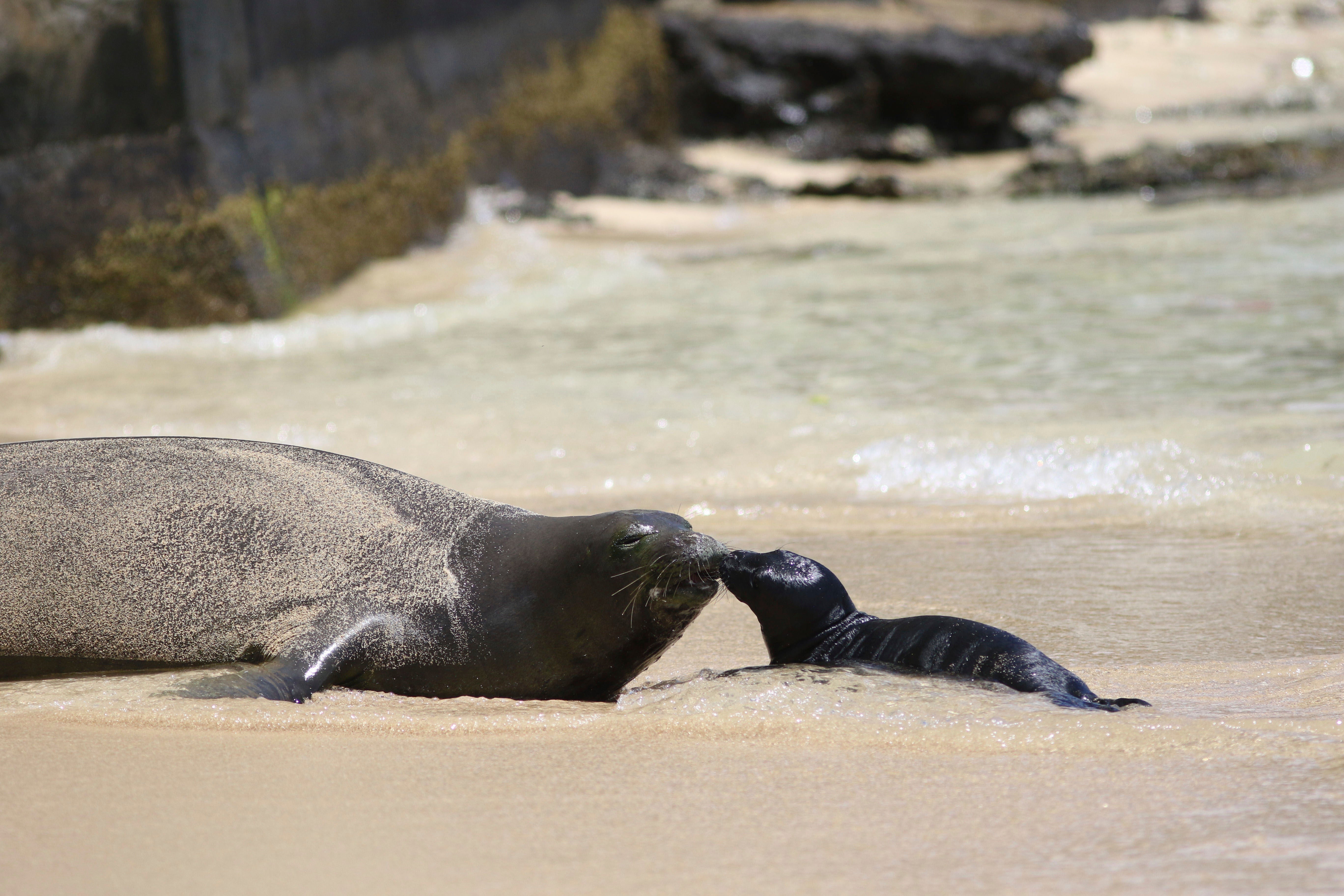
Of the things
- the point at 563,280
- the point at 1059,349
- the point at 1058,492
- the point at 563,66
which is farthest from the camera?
the point at 563,66

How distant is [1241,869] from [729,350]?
16.9 ft

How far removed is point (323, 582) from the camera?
2.89 m

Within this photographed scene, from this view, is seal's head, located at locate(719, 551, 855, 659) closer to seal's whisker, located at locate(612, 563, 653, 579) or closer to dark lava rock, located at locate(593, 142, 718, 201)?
seal's whisker, located at locate(612, 563, 653, 579)

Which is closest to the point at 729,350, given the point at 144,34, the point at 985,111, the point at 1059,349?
the point at 1059,349

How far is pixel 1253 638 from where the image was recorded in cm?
296

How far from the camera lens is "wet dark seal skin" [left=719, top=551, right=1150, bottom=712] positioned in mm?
2539

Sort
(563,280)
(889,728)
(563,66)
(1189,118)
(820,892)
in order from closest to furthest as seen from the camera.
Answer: (820,892) → (889,728) → (563,280) → (563,66) → (1189,118)

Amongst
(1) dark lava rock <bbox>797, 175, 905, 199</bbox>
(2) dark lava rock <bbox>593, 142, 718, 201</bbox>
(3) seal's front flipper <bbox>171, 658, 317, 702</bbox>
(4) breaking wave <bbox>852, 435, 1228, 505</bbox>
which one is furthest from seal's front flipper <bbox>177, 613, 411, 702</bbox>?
(1) dark lava rock <bbox>797, 175, 905, 199</bbox>

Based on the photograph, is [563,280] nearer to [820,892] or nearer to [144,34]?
[144,34]

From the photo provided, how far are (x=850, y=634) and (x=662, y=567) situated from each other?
0.41 meters

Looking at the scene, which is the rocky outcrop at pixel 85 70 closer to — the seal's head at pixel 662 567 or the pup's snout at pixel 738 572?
the seal's head at pixel 662 567

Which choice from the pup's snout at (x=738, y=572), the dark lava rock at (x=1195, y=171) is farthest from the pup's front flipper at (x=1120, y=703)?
the dark lava rock at (x=1195, y=171)

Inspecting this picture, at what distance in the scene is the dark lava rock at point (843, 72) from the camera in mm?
14617

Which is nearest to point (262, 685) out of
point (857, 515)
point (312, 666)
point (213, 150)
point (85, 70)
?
point (312, 666)
